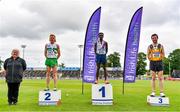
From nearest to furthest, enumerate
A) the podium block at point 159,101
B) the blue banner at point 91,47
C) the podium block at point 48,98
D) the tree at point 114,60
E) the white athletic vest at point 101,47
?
the podium block at point 48,98 < the podium block at point 159,101 < the white athletic vest at point 101,47 < the blue banner at point 91,47 < the tree at point 114,60

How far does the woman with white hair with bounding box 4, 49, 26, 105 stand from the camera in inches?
504

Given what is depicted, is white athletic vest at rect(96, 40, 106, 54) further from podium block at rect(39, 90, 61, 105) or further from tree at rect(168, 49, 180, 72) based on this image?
tree at rect(168, 49, 180, 72)

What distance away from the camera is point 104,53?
1357 cm

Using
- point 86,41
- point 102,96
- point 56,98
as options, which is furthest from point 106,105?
point 86,41

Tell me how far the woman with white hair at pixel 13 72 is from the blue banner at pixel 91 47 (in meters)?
5.54

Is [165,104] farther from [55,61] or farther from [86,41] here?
[86,41]

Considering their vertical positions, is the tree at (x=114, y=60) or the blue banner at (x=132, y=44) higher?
the tree at (x=114, y=60)

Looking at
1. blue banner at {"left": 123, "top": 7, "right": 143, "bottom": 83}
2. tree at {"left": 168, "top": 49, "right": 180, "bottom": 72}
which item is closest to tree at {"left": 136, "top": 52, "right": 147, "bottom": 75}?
tree at {"left": 168, "top": 49, "right": 180, "bottom": 72}

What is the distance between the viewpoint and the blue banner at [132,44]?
1781 cm

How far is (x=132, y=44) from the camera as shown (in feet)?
59.5

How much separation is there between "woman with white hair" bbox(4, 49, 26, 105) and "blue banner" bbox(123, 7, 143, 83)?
6591 mm

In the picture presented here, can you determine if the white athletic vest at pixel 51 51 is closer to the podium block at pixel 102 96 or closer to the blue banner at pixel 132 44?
the podium block at pixel 102 96

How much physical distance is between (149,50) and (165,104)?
1.92 m

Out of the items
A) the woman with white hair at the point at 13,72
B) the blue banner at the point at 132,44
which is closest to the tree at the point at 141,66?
the blue banner at the point at 132,44
